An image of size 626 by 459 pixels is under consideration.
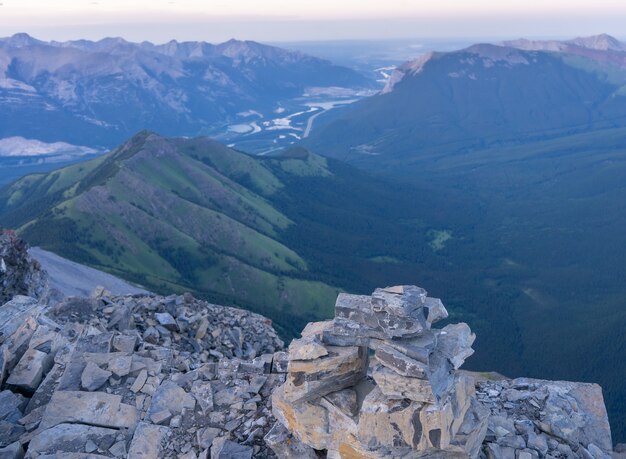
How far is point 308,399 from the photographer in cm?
2409

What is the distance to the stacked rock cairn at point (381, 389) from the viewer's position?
2183 centimetres

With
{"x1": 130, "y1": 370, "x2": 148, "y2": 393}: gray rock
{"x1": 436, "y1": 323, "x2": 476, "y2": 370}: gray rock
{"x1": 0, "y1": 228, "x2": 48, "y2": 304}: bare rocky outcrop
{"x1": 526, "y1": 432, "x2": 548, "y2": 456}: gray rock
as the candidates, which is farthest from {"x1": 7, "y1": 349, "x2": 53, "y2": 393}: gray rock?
{"x1": 526, "y1": 432, "x2": 548, "y2": 456}: gray rock

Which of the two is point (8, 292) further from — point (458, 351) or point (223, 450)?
point (458, 351)

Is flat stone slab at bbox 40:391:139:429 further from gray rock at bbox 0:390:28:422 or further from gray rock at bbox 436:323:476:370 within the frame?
gray rock at bbox 436:323:476:370

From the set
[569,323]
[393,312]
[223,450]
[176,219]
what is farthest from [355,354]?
[176,219]

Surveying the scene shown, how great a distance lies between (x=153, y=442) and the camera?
26328 millimetres

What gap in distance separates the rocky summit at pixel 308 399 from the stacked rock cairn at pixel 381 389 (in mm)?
55

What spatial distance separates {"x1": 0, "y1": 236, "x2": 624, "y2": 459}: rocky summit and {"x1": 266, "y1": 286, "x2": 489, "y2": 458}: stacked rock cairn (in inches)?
2.2

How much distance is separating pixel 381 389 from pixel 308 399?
12.6 ft

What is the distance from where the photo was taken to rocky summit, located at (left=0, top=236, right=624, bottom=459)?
2220 centimetres

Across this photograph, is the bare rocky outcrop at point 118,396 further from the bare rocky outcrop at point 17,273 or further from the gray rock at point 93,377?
the bare rocky outcrop at point 17,273

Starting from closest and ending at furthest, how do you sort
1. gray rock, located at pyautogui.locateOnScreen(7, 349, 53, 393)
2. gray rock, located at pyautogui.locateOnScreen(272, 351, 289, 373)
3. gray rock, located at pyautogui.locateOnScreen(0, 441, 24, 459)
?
gray rock, located at pyautogui.locateOnScreen(0, 441, 24, 459) < gray rock, located at pyautogui.locateOnScreen(272, 351, 289, 373) < gray rock, located at pyautogui.locateOnScreen(7, 349, 53, 393)

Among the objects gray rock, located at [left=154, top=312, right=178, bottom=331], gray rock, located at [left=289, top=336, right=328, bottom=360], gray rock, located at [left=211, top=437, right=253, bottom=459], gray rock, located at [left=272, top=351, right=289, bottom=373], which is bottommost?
gray rock, located at [left=154, top=312, right=178, bottom=331]

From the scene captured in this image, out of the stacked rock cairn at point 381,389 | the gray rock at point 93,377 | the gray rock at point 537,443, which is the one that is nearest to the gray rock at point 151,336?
the gray rock at point 93,377
